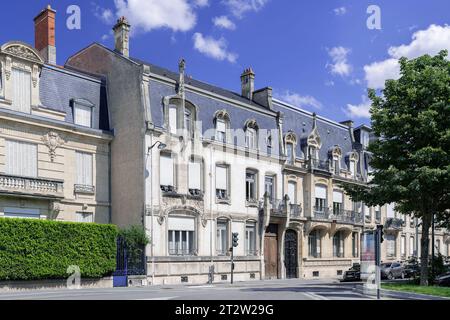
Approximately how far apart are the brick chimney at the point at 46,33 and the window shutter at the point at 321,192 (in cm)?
2038

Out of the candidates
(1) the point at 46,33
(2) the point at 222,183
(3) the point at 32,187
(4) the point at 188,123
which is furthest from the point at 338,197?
(3) the point at 32,187

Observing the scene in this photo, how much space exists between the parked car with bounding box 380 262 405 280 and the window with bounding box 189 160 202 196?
1305 centimetres

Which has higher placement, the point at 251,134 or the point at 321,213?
the point at 251,134

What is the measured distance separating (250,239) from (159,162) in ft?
28.4

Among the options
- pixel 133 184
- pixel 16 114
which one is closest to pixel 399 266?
pixel 133 184

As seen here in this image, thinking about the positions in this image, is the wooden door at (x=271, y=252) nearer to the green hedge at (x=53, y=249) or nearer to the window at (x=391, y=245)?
the green hedge at (x=53, y=249)

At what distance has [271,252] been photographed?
3647 centimetres

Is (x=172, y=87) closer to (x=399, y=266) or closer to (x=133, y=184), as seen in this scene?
(x=133, y=184)

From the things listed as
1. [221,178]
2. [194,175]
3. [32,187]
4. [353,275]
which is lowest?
[353,275]

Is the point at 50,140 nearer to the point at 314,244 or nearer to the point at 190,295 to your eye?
the point at 190,295

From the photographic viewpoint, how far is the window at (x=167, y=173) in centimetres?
2996

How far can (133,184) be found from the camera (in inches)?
1155

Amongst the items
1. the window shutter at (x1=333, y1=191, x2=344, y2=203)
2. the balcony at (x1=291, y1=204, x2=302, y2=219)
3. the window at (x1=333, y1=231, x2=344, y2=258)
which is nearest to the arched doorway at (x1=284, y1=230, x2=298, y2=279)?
the balcony at (x1=291, y1=204, x2=302, y2=219)

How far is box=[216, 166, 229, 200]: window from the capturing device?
108 feet
